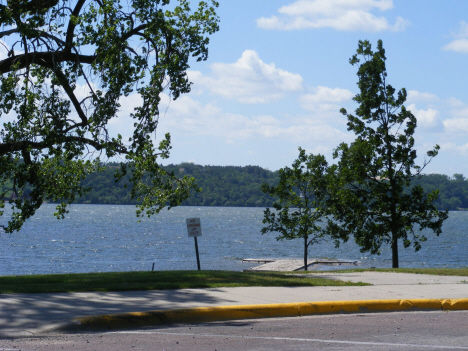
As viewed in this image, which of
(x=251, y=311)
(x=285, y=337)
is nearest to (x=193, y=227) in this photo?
(x=251, y=311)

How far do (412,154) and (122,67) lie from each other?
1408 cm

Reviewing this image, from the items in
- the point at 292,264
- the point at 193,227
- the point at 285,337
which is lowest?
the point at 292,264

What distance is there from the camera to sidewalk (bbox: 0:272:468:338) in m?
7.98

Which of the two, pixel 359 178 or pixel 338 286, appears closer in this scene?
pixel 338 286

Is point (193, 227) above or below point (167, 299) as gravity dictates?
above

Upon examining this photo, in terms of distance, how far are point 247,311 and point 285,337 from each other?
5.88 feet

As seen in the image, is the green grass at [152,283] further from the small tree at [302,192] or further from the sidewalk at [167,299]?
the small tree at [302,192]

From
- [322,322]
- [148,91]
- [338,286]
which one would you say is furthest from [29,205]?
[322,322]

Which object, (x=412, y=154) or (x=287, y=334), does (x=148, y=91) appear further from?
(x=412, y=154)

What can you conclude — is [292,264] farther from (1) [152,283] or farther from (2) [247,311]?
(2) [247,311]

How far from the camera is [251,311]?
9.12m

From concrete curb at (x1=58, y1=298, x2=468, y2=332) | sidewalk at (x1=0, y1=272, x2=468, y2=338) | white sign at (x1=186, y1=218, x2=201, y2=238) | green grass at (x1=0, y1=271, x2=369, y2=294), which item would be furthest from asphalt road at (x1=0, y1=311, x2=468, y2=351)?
white sign at (x1=186, y1=218, x2=201, y2=238)

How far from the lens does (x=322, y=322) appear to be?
863 centimetres

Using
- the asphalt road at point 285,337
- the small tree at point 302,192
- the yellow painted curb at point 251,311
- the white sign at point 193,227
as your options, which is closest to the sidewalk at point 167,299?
the yellow painted curb at point 251,311
